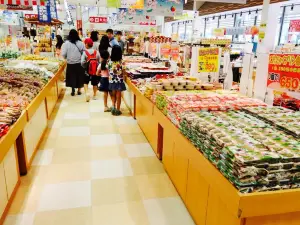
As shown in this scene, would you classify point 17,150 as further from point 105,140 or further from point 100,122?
point 100,122

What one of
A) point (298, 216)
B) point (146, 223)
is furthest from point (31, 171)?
point (298, 216)

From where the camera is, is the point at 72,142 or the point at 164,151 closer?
the point at 164,151

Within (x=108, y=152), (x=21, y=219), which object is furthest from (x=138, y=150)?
(x=21, y=219)

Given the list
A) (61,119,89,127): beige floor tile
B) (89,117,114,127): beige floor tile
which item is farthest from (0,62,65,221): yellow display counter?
(89,117,114,127): beige floor tile

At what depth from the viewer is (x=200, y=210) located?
8.25ft

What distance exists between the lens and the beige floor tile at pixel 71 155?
13.3ft

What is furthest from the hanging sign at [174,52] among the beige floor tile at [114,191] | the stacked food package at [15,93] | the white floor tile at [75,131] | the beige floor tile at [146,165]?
the beige floor tile at [114,191]

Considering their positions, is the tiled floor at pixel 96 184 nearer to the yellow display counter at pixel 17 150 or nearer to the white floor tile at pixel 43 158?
the white floor tile at pixel 43 158

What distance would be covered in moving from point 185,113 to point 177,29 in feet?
81.4

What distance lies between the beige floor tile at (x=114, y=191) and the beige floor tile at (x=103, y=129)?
182 centimetres

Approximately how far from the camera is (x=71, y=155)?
4.23m

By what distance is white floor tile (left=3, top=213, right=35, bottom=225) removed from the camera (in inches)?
106

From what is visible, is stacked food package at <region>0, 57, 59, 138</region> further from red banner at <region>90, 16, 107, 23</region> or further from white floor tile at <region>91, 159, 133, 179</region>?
red banner at <region>90, 16, 107, 23</region>

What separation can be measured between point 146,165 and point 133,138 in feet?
3.67
